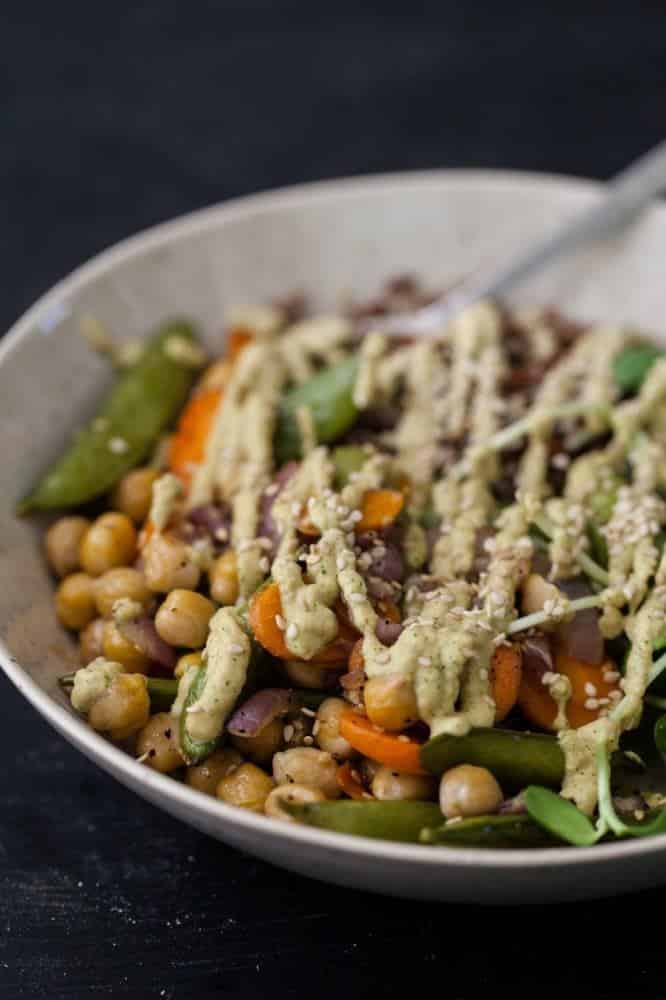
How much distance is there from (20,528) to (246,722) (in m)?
1.02

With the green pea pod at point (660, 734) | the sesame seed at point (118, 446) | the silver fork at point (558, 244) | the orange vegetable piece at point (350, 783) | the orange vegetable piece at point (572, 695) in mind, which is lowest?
the green pea pod at point (660, 734)

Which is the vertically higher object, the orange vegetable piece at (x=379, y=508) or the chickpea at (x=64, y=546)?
the chickpea at (x=64, y=546)

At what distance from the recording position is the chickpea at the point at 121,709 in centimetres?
276

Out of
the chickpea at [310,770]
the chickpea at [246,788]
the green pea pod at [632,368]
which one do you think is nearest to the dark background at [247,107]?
the chickpea at [246,788]

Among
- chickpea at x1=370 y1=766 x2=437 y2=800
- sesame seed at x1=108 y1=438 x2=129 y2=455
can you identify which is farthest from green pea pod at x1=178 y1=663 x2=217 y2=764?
sesame seed at x1=108 y1=438 x2=129 y2=455

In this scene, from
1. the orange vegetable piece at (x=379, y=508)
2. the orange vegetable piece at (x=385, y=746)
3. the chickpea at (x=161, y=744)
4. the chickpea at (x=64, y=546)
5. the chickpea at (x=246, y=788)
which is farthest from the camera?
the chickpea at (x=64, y=546)

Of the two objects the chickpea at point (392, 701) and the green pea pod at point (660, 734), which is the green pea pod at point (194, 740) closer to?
the chickpea at point (392, 701)

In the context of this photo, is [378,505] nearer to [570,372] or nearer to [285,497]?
[285,497]

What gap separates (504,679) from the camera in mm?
2666

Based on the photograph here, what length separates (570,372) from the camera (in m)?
3.68

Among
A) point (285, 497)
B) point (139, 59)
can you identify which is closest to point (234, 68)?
point (139, 59)

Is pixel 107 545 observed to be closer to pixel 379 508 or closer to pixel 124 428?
pixel 124 428

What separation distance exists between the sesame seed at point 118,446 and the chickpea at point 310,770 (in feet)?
3.94

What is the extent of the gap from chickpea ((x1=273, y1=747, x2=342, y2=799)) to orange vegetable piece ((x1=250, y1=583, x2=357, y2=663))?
0.21m
